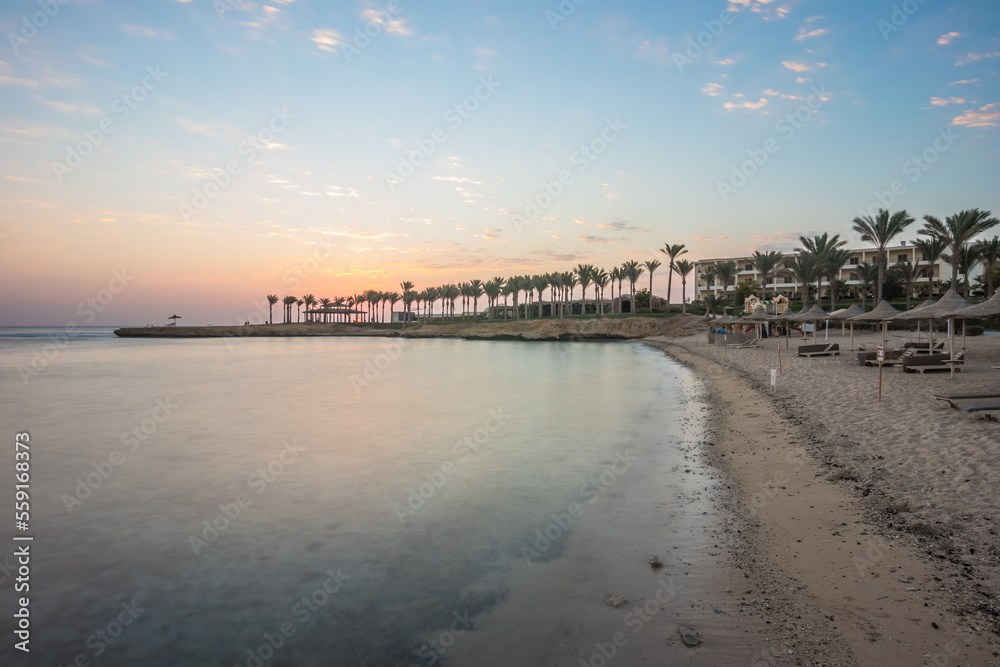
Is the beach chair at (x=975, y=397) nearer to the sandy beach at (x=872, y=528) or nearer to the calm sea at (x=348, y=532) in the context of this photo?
the sandy beach at (x=872, y=528)

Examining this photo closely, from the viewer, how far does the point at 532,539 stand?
810 cm

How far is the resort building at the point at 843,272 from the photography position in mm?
84812

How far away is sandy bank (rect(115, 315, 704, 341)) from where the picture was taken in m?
88.8

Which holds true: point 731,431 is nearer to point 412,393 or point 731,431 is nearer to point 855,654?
point 855,654

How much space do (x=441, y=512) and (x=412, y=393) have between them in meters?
19.5
